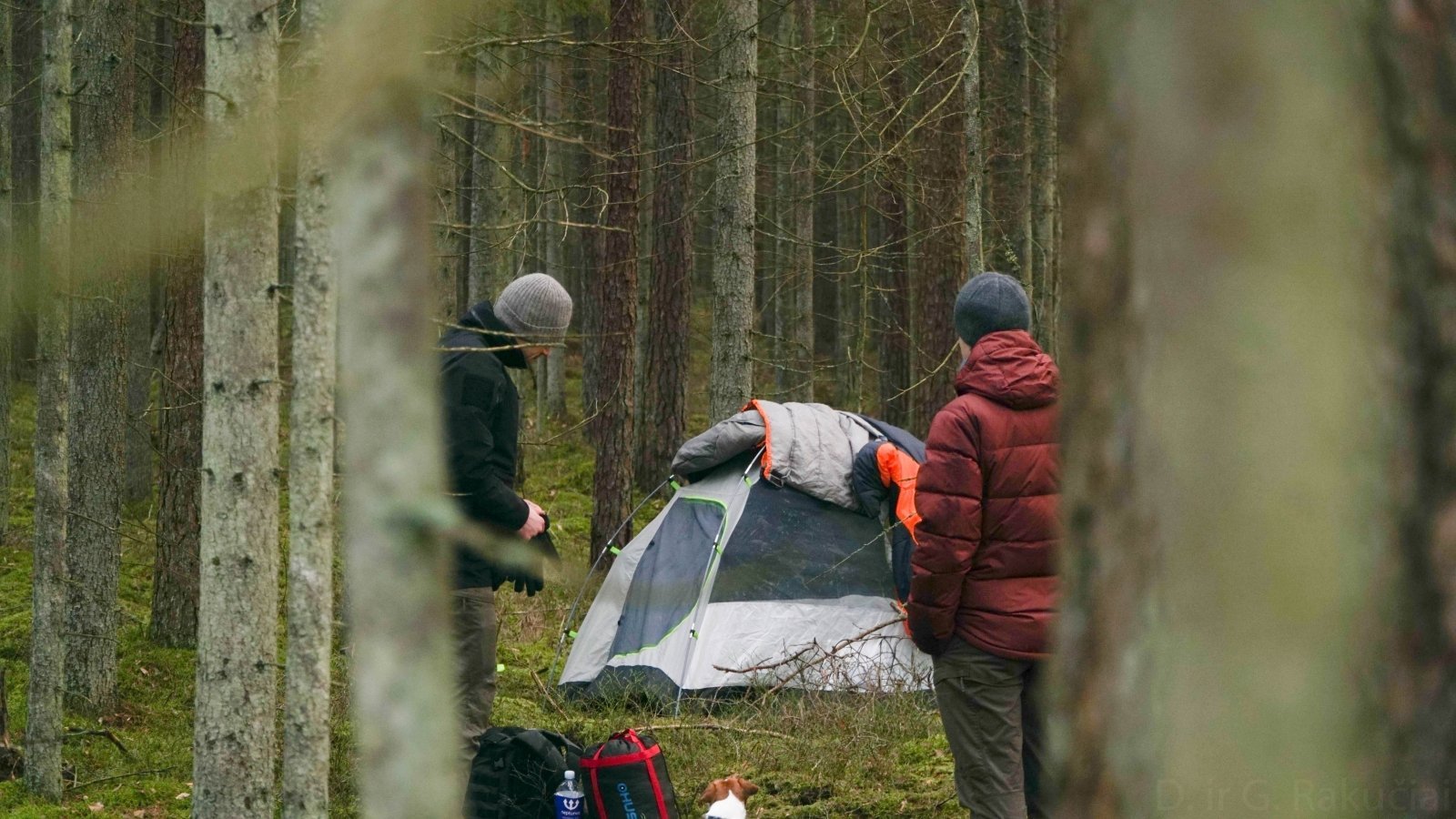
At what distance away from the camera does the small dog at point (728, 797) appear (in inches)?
184

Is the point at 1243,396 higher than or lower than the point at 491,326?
lower

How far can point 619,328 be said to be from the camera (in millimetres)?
11109

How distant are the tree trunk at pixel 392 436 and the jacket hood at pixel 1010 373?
2970mm

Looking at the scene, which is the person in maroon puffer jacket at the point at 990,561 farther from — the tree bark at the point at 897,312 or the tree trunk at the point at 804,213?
the tree trunk at the point at 804,213

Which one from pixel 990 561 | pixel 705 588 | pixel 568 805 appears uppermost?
pixel 990 561

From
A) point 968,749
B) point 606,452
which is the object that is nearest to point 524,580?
point 968,749

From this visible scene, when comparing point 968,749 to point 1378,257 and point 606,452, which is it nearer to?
point 1378,257

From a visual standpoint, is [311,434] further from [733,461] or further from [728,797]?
[733,461]

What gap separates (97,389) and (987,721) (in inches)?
226

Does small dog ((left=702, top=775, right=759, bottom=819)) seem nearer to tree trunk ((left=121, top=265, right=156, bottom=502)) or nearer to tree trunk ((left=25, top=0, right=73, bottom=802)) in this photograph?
tree trunk ((left=25, top=0, right=73, bottom=802))

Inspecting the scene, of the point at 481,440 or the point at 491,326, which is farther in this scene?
the point at 491,326

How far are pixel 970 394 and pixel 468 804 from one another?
7.93ft

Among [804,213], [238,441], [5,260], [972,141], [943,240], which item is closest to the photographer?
[238,441]

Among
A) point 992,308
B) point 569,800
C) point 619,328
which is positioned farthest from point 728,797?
point 619,328
